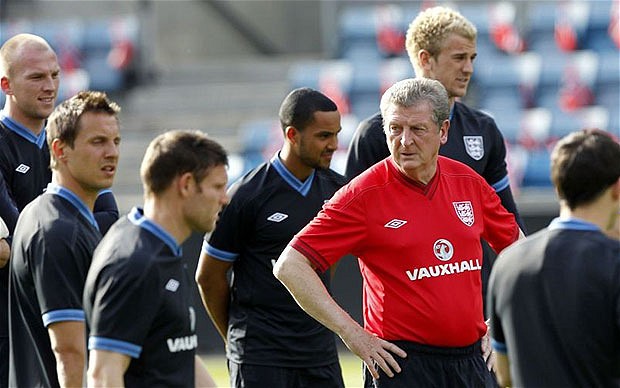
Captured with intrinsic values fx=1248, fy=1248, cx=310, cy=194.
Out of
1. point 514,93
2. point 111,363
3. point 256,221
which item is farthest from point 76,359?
point 514,93

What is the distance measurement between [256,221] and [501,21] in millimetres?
10380

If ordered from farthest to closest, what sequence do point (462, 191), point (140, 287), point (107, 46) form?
point (107, 46) → point (462, 191) → point (140, 287)

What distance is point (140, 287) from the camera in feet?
12.4

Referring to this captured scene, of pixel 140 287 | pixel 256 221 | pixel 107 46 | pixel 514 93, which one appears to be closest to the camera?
pixel 140 287

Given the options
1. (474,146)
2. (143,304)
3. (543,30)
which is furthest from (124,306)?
(543,30)

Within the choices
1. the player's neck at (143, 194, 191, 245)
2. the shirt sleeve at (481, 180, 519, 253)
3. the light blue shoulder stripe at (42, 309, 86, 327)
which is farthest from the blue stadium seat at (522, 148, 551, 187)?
the player's neck at (143, 194, 191, 245)

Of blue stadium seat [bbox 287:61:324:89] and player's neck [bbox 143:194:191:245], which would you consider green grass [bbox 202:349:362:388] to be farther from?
player's neck [bbox 143:194:191:245]

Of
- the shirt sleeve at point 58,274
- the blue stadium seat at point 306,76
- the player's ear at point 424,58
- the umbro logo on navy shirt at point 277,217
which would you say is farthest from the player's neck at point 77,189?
the blue stadium seat at point 306,76

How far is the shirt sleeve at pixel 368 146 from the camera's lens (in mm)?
5801

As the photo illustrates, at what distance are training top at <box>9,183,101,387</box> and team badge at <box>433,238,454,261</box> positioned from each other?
1.33 m

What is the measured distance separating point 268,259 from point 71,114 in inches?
64.8

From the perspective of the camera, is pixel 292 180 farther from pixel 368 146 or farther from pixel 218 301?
pixel 218 301

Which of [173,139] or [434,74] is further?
[434,74]

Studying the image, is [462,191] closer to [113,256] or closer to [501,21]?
[113,256]
